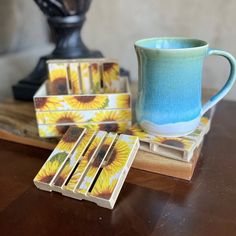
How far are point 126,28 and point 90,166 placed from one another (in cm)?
54

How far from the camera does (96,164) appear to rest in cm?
41

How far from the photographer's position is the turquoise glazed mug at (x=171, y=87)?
411 mm

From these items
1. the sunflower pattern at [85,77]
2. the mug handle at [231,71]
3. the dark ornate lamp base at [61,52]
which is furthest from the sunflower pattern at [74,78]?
the mug handle at [231,71]

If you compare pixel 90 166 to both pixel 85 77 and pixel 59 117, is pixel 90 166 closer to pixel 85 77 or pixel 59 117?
pixel 59 117

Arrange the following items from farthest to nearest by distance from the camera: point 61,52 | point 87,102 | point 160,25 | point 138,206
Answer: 1. point 160,25
2. point 61,52
3. point 87,102
4. point 138,206

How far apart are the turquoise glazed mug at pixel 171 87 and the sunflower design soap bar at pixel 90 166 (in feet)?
0.17

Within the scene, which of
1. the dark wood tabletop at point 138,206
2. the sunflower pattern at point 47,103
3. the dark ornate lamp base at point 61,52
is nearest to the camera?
the dark wood tabletop at point 138,206

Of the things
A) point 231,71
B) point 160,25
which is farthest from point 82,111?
point 160,25

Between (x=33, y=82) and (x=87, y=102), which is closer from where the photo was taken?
(x=87, y=102)

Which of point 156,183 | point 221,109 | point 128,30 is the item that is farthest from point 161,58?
point 128,30

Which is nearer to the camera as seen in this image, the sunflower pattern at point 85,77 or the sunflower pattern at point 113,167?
the sunflower pattern at point 113,167

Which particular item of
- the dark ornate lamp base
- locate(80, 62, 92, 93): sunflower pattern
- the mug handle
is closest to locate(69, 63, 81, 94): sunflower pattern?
locate(80, 62, 92, 93): sunflower pattern

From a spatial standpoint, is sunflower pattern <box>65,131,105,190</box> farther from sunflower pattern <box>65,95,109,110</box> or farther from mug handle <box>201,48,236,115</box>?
mug handle <box>201,48,236,115</box>

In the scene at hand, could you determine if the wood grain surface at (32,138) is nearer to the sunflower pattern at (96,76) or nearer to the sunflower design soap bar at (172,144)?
the sunflower design soap bar at (172,144)
